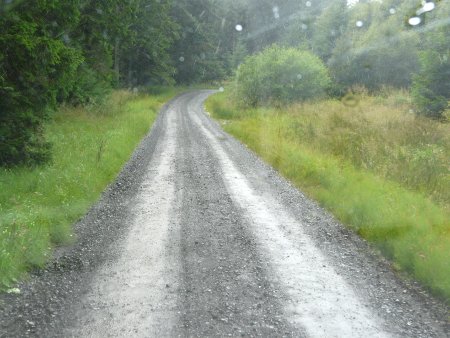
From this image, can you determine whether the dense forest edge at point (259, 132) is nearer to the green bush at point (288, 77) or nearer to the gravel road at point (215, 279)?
the green bush at point (288, 77)

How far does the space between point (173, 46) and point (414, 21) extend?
99.0 ft

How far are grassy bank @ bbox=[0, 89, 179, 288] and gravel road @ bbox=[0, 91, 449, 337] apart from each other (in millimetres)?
283

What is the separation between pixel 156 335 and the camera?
165 inches

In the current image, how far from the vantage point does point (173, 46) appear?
56.7 m

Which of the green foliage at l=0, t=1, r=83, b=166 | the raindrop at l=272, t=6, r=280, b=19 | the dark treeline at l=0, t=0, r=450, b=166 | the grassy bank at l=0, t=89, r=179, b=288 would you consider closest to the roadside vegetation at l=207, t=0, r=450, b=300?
the dark treeline at l=0, t=0, r=450, b=166

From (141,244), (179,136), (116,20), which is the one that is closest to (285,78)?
(179,136)

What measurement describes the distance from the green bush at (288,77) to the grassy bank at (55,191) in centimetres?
1413

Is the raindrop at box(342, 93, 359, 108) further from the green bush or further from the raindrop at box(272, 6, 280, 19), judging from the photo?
the raindrop at box(272, 6, 280, 19)

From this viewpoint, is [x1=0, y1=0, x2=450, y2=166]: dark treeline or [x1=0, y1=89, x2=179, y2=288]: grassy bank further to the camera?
[x1=0, y1=0, x2=450, y2=166]: dark treeline

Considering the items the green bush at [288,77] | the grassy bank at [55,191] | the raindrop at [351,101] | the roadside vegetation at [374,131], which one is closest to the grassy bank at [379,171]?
the roadside vegetation at [374,131]

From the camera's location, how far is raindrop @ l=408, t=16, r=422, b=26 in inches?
1410

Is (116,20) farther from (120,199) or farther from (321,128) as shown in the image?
(120,199)

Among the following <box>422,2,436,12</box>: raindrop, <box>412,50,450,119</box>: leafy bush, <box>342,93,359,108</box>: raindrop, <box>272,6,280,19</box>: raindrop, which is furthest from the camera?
<box>272,6,280,19</box>: raindrop

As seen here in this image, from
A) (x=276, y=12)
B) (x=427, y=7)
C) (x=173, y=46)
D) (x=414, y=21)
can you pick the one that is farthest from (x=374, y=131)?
(x=276, y=12)
